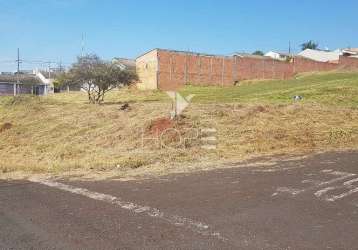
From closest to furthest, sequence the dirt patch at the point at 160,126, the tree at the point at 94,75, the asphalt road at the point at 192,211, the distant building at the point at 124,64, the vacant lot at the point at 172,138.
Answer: the asphalt road at the point at 192,211 → the vacant lot at the point at 172,138 → the dirt patch at the point at 160,126 → the tree at the point at 94,75 → the distant building at the point at 124,64

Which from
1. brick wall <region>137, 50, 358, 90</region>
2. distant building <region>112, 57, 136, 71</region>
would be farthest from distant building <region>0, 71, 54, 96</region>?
brick wall <region>137, 50, 358, 90</region>

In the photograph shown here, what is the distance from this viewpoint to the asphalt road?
6.02m

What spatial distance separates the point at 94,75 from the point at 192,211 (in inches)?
1266

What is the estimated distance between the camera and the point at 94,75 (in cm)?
3850

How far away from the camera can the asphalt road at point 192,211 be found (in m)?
6.02

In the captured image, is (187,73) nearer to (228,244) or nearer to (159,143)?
(159,143)

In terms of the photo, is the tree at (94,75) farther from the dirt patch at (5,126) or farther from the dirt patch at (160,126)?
the dirt patch at (160,126)

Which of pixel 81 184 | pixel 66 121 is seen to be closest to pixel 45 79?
pixel 66 121

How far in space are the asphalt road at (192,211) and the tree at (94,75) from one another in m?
28.5

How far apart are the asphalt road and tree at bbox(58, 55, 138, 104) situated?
2853 centimetres

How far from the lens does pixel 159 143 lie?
48.2 ft

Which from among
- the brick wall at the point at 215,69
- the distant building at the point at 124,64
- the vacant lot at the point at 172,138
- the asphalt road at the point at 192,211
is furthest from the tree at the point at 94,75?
the asphalt road at the point at 192,211

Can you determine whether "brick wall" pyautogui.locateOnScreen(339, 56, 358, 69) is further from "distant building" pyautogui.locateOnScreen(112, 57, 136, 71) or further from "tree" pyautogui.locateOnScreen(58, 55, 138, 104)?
"tree" pyautogui.locateOnScreen(58, 55, 138, 104)

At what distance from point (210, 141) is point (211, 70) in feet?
160
